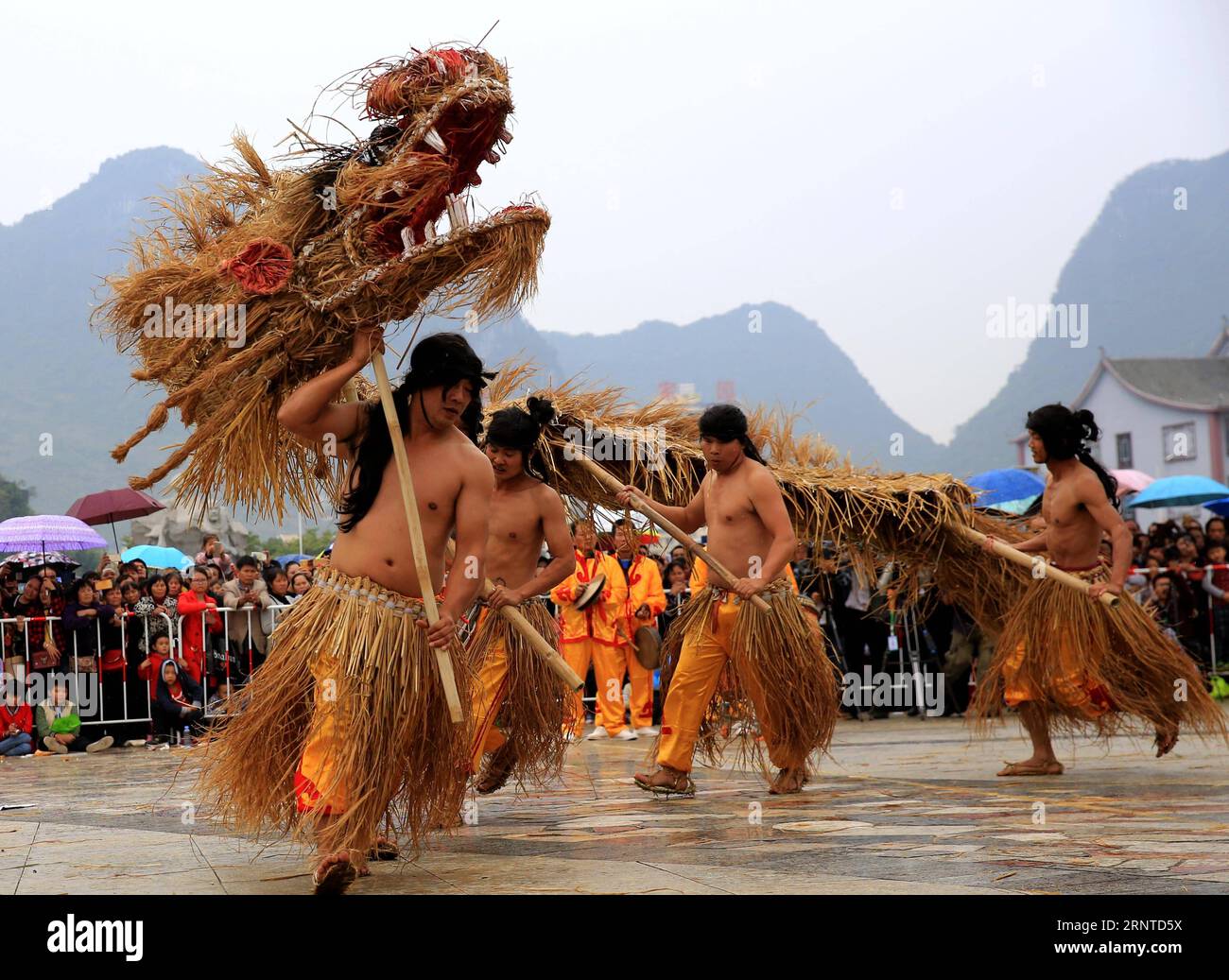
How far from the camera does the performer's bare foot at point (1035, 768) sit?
22.2 feet

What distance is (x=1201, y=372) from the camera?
47.3 m

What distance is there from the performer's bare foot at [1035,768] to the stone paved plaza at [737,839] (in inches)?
3.1

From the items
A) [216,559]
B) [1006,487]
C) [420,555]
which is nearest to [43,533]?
[216,559]

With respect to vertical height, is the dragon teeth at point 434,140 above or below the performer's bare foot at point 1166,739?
above

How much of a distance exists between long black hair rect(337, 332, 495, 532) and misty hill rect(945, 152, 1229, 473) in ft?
282

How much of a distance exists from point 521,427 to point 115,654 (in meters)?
5.09

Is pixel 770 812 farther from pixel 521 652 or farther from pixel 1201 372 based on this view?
pixel 1201 372

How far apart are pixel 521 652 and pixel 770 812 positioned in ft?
3.83

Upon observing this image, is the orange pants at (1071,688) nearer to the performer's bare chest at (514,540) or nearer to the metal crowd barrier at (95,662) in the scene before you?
the performer's bare chest at (514,540)

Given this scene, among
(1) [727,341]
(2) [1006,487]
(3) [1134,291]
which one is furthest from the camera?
(1) [727,341]

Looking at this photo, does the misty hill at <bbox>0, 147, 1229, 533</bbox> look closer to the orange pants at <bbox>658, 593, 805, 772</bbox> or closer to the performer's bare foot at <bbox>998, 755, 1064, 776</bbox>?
the performer's bare foot at <bbox>998, 755, 1064, 776</bbox>

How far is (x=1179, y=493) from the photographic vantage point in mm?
14648

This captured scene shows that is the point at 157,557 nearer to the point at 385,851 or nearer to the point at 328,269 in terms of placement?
the point at 385,851

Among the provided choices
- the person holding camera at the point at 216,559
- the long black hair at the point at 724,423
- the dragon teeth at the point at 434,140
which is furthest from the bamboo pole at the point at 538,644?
the person holding camera at the point at 216,559
